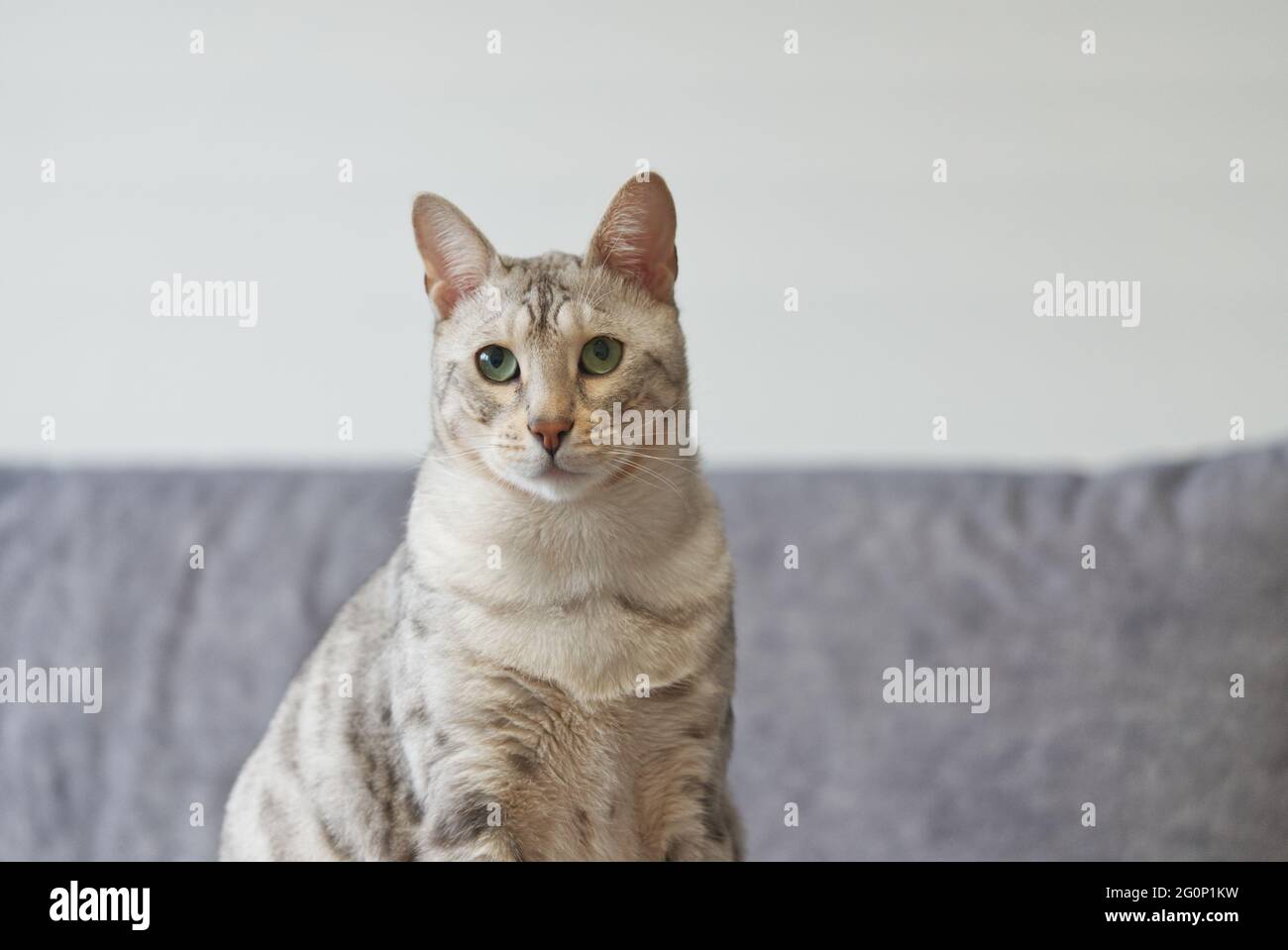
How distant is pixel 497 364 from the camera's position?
1293 mm

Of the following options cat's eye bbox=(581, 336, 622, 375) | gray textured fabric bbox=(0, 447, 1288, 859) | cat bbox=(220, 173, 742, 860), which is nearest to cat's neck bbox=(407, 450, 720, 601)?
cat bbox=(220, 173, 742, 860)

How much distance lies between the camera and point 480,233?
1318 mm

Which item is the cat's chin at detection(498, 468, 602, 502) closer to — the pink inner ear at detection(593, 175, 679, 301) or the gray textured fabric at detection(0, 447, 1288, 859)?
the pink inner ear at detection(593, 175, 679, 301)

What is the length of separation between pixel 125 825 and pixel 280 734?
75cm

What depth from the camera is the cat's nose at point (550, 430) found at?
4.01 feet

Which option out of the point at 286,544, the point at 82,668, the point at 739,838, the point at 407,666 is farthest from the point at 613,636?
the point at 82,668

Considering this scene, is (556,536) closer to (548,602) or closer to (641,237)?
(548,602)

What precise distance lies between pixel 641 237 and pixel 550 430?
0.23 m

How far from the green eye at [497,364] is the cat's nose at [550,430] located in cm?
8
